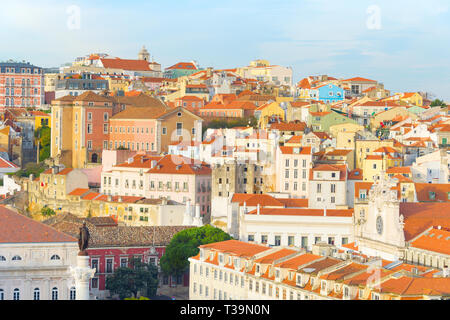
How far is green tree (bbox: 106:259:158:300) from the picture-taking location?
40.6 meters

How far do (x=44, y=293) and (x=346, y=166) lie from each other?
20497 mm

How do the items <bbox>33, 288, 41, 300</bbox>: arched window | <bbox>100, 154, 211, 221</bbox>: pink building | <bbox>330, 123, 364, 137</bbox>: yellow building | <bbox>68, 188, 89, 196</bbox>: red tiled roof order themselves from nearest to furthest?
1. <bbox>33, 288, 41, 300</bbox>: arched window
2. <bbox>100, 154, 211, 221</bbox>: pink building
3. <bbox>68, 188, 89, 196</bbox>: red tiled roof
4. <bbox>330, 123, 364, 137</bbox>: yellow building

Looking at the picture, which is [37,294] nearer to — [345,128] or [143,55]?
[345,128]

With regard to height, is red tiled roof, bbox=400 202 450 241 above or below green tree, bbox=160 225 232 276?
above

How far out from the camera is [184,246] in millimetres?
42625

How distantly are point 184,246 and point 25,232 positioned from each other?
781 centimetres

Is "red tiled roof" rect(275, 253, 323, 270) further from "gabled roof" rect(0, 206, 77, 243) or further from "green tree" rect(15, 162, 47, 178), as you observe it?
"green tree" rect(15, 162, 47, 178)

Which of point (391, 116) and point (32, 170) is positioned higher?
point (391, 116)

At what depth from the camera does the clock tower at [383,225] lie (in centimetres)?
4175

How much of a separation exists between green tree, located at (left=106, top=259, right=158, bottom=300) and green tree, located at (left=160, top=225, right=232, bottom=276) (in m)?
0.84

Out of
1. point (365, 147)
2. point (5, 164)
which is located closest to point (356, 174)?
point (365, 147)

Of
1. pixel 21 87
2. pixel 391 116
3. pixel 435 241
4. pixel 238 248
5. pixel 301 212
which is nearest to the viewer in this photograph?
pixel 238 248

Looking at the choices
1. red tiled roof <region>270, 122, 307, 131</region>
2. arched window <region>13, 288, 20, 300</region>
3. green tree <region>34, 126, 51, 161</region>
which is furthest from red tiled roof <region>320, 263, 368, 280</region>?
green tree <region>34, 126, 51, 161</region>

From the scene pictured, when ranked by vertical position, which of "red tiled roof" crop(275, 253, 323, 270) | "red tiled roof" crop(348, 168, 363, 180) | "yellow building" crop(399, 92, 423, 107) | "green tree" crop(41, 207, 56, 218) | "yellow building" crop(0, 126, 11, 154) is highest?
"yellow building" crop(399, 92, 423, 107)
